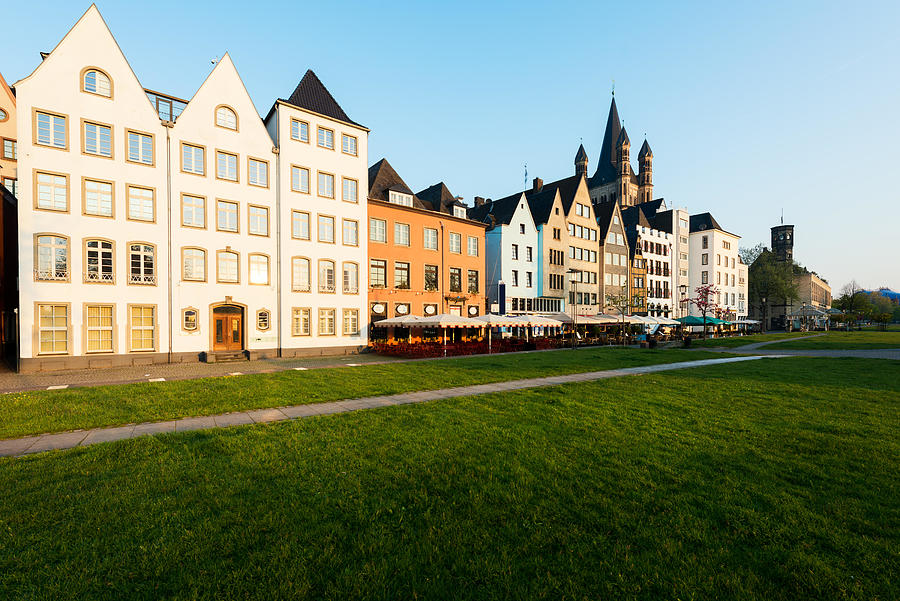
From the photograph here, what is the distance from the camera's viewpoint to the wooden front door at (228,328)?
2534cm

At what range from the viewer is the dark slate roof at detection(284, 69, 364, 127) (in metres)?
29.6

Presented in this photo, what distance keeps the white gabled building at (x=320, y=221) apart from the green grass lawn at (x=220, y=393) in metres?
10.9

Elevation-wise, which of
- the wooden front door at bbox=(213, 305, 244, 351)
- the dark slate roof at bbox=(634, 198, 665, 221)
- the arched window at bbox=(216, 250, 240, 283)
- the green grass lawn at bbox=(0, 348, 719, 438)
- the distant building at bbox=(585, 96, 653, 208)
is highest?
the distant building at bbox=(585, 96, 653, 208)

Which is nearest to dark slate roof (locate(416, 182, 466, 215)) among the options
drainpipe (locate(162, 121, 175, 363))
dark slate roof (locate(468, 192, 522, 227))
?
dark slate roof (locate(468, 192, 522, 227))

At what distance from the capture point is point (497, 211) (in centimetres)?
4806

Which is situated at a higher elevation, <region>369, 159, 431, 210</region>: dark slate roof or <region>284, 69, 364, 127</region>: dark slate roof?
<region>284, 69, 364, 127</region>: dark slate roof

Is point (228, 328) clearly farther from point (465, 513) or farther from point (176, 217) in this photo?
point (465, 513)

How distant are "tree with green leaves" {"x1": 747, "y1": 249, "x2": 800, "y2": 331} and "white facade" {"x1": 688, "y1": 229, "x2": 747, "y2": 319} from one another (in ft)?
31.0

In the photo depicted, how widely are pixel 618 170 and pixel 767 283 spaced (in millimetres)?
39914

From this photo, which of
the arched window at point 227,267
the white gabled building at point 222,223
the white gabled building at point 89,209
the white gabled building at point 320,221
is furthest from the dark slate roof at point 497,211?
the white gabled building at point 89,209

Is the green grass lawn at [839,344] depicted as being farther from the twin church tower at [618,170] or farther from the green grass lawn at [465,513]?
the twin church tower at [618,170]

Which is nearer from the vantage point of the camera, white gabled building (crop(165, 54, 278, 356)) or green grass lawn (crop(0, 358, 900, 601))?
green grass lawn (crop(0, 358, 900, 601))

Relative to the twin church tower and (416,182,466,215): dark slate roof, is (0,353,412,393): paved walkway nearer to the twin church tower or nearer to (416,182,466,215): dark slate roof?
(416,182,466,215): dark slate roof

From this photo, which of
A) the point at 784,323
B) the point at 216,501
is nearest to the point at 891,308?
the point at 784,323
